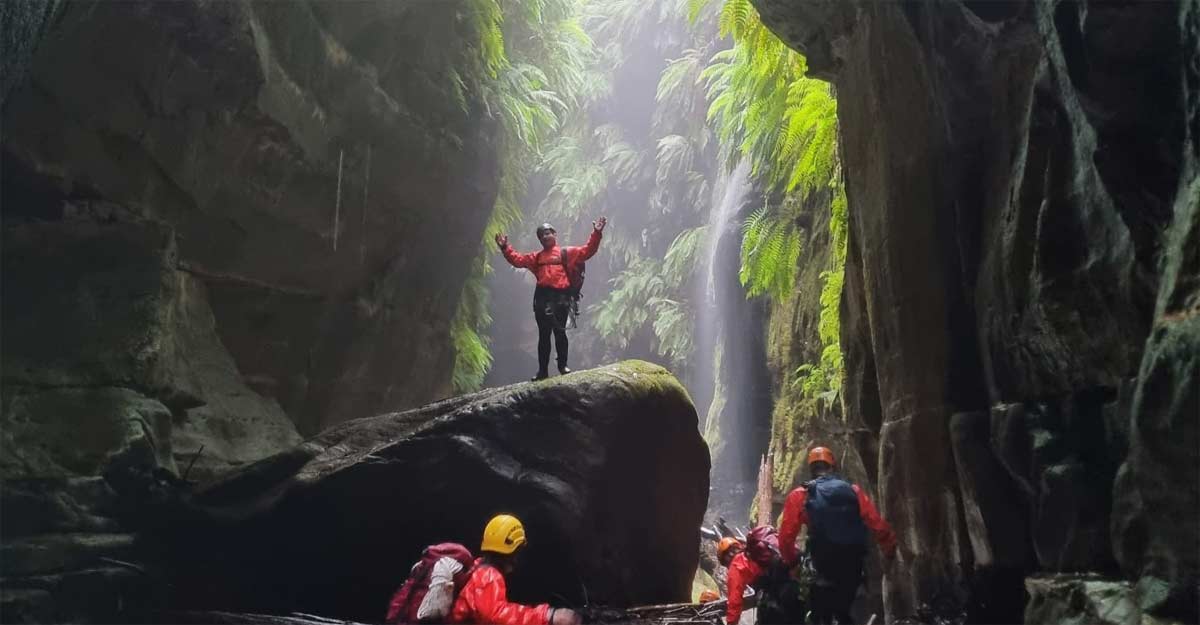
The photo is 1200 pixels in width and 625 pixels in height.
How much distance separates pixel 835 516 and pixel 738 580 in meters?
1.29

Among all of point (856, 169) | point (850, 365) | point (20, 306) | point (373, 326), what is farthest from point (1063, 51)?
point (373, 326)

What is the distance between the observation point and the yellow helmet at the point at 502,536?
583 centimetres

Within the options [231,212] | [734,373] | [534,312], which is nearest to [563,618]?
[534,312]

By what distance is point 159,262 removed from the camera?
9.07 metres

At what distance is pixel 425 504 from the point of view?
8539 mm

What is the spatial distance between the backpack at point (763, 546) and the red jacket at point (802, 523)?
19 centimetres

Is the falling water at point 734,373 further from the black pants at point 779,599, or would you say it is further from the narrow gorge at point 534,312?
the black pants at point 779,599

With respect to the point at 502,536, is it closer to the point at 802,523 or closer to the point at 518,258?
the point at 802,523

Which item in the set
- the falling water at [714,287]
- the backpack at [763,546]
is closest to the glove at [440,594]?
the backpack at [763,546]

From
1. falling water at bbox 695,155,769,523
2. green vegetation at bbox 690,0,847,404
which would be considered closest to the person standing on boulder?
green vegetation at bbox 690,0,847,404

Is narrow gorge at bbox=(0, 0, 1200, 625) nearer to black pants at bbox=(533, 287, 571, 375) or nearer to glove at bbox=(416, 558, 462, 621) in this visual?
black pants at bbox=(533, 287, 571, 375)

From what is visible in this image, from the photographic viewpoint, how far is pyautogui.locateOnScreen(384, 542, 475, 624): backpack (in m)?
5.57

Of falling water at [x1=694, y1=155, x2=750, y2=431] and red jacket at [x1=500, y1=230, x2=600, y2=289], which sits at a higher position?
falling water at [x1=694, y1=155, x2=750, y2=431]

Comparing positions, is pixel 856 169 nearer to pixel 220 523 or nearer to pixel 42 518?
pixel 220 523
